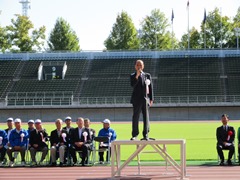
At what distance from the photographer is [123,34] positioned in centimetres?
8125

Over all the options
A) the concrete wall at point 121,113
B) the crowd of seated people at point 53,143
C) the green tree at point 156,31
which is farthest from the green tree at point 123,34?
the crowd of seated people at point 53,143

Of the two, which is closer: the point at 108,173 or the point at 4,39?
the point at 108,173

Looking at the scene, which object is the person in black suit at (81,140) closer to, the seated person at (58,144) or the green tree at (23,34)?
the seated person at (58,144)

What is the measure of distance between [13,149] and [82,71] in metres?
50.5

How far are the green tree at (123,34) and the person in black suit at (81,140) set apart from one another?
62.5m

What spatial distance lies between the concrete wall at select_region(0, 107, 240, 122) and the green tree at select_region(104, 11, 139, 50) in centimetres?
2426

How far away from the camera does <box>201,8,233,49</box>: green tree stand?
80.9 m

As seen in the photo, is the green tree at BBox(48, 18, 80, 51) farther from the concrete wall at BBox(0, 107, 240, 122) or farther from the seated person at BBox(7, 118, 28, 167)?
the seated person at BBox(7, 118, 28, 167)

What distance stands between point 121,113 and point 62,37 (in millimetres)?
26548

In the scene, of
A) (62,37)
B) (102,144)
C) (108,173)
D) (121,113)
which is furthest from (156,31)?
(108,173)

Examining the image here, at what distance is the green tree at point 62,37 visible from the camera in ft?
267

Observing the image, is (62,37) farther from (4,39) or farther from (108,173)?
(108,173)

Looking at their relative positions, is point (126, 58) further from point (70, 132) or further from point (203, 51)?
point (70, 132)

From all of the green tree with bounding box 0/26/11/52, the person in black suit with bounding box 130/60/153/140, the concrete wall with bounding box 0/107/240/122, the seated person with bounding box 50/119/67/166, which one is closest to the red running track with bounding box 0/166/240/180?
the seated person with bounding box 50/119/67/166
